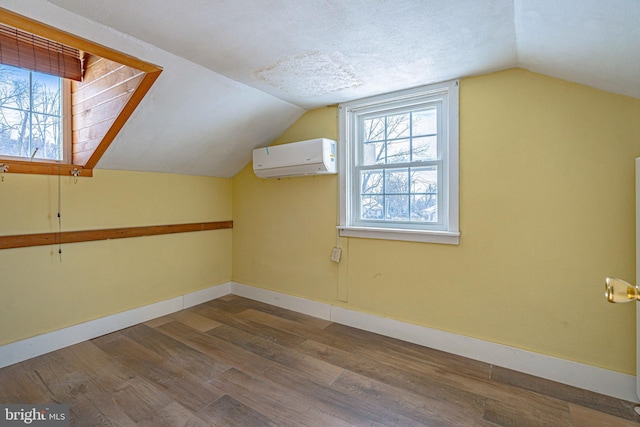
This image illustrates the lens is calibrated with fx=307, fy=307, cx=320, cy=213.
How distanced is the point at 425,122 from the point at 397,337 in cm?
180

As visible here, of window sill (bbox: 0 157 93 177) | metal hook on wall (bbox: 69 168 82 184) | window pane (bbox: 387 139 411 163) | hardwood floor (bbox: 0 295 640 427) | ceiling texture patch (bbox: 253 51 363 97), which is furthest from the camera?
window pane (bbox: 387 139 411 163)

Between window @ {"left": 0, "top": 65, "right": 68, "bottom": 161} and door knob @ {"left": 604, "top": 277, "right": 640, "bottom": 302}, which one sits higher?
window @ {"left": 0, "top": 65, "right": 68, "bottom": 161}

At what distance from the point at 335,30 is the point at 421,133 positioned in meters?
1.22

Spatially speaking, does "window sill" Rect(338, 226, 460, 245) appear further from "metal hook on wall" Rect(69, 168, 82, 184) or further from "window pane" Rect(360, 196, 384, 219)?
"metal hook on wall" Rect(69, 168, 82, 184)

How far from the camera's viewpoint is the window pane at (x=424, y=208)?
2.49 m

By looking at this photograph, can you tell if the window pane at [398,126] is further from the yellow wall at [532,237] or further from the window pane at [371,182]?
the yellow wall at [532,237]

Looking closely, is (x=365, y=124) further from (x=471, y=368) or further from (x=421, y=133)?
(x=471, y=368)

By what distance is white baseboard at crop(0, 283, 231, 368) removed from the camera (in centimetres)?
217

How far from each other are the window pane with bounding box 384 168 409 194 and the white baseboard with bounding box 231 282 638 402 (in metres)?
1.11

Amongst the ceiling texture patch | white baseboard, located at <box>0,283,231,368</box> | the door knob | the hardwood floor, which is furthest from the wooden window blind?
the door knob

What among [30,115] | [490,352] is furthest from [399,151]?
[30,115]

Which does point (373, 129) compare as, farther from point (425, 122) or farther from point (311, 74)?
point (311, 74)

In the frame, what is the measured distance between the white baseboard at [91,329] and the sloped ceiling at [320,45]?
52.9 inches

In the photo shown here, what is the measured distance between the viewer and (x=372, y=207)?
283cm
